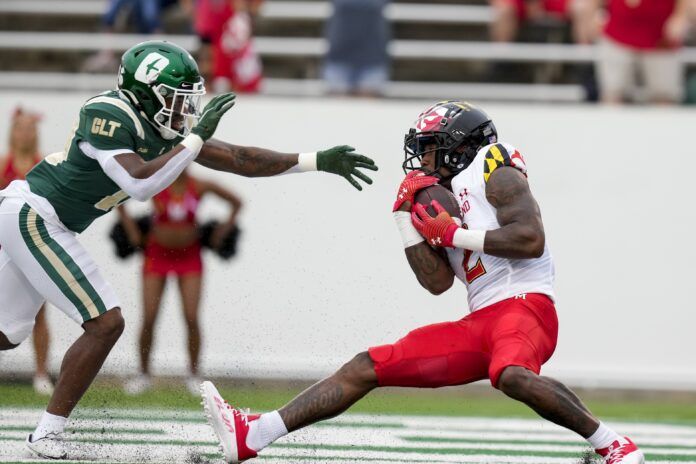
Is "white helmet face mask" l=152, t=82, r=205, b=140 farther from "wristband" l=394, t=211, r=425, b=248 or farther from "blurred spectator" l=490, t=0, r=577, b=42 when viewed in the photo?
"blurred spectator" l=490, t=0, r=577, b=42

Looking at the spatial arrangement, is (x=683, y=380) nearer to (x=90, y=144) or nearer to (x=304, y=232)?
(x=304, y=232)

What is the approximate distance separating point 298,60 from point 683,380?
5025mm

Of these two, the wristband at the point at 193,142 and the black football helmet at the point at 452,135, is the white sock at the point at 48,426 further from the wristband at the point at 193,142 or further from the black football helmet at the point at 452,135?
the black football helmet at the point at 452,135

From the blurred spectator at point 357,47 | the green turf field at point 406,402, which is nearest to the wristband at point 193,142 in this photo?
the green turf field at point 406,402

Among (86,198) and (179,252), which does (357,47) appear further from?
(86,198)

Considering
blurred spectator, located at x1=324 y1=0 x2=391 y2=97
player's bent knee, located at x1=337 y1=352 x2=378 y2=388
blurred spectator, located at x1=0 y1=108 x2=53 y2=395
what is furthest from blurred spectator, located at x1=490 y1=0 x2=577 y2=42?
player's bent knee, located at x1=337 y1=352 x2=378 y2=388

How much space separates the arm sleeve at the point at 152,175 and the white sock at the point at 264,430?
3.88 ft

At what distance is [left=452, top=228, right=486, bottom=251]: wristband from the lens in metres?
6.08

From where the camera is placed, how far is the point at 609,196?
1098cm

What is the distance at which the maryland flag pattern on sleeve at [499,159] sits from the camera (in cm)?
621

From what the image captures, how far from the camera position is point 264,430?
613 cm

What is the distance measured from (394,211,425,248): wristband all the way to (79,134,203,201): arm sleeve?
1005mm

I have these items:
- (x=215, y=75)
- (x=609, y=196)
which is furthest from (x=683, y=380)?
(x=215, y=75)

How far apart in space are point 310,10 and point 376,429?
5.35m
